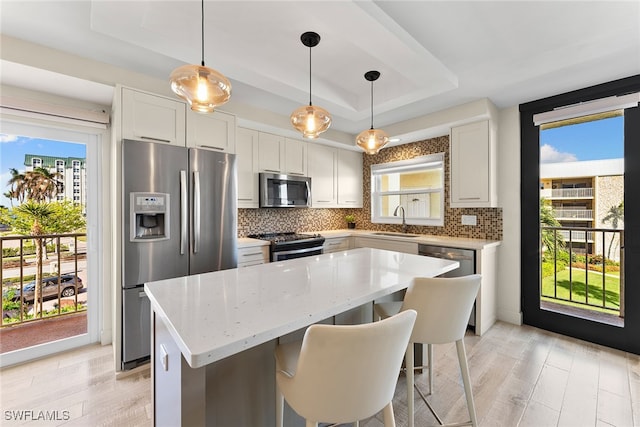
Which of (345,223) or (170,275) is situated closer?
(170,275)

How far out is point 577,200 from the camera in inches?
110

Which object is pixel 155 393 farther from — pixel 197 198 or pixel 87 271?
pixel 87 271

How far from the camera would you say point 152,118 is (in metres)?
2.25

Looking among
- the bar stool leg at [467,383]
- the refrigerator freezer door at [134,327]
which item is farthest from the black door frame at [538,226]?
the refrigerator freezer door at [134,327]

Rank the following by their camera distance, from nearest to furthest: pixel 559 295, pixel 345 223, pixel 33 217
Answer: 1. pixel 33 217
2. pixel 559 295
3. pixel 345 223

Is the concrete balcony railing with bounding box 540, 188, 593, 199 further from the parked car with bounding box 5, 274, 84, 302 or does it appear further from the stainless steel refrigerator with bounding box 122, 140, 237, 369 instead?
the parked car with bounding box 5, 274, 84, 302

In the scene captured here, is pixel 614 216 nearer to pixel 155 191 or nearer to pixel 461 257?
pixel 461 257

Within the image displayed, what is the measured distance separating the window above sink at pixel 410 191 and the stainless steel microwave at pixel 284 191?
132 centimetres

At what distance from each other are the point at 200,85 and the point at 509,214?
10.8 ft

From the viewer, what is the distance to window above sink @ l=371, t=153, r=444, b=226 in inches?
150

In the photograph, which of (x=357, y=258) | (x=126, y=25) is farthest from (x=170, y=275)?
(x=126, y=25)

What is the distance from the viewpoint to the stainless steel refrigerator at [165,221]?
2.11 metres

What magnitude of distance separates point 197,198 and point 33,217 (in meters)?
1.48

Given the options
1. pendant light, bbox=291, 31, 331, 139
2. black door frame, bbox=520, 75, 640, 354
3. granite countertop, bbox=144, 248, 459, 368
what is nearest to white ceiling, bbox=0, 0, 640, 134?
pendant light, bbox=291, 31, 331, 139
